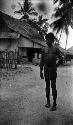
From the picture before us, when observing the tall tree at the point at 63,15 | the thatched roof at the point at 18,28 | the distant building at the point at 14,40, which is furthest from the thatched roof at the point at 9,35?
the tall tree at the point at 63,15

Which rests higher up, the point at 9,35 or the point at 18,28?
the point at 18,28

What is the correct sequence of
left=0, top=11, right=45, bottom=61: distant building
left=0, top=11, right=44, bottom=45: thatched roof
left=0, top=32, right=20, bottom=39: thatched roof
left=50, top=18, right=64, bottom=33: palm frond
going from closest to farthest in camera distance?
left=0, top=32, right=20, bottom=39: thatched roof < left=0, top=11, right=45, bottom=61: distant building < left=0, top=11, right=44, bottom=45: thatched roof < left=50, top=18, right=64, bottom=33: palm frond

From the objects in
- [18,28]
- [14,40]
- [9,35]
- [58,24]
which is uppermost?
[58,24]

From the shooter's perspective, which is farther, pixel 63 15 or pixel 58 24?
pixel 58 24

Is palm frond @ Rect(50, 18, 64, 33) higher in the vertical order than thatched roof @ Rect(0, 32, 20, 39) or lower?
higher

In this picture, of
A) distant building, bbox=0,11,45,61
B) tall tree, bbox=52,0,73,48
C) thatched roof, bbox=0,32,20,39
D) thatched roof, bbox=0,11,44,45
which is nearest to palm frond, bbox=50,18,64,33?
tall tree, bbox=52,0,73,48

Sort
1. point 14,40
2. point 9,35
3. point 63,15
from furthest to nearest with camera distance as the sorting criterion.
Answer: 1. point 63,15
2. point 14,40
3. point 9,35

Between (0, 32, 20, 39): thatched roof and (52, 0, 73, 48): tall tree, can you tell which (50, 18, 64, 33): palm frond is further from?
(0, 32, 20, 39): thatched roof

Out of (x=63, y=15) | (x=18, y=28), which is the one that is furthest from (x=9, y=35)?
(x=63, y=15)

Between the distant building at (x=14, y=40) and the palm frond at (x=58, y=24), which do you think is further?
the palm frond at (x=58, y=24)

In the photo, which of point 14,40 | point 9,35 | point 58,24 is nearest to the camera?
point 9,35

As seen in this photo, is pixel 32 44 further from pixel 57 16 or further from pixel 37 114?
pixel 37 114

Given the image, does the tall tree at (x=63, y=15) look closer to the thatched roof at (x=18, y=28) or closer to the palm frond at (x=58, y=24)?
the palm frond at (x=58, y=24)

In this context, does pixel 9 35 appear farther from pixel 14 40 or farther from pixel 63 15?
pixel 63 15
